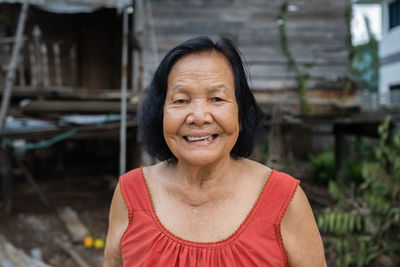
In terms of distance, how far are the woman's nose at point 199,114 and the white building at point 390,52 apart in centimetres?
1366

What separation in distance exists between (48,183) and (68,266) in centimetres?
488

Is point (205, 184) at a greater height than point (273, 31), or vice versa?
point (273, 31)

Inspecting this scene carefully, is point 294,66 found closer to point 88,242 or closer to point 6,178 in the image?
point 88,242

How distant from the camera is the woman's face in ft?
4.64

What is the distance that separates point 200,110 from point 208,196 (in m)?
0.38

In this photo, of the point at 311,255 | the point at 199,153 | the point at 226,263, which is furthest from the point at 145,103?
the point at 311,255

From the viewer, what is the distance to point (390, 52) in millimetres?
14719

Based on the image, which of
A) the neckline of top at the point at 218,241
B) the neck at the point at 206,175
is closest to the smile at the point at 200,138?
the neck at the point at 206,175

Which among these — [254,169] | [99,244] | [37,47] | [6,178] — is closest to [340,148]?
[99,244]

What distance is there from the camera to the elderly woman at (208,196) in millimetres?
1411

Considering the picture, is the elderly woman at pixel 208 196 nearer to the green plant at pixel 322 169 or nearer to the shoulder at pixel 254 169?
the shoulder at pixel 254 169

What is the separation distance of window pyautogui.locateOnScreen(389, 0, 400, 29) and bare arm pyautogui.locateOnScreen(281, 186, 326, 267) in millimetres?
14985

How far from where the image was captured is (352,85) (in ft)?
23.1

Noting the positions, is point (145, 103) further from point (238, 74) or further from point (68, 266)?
point (68, 266)
